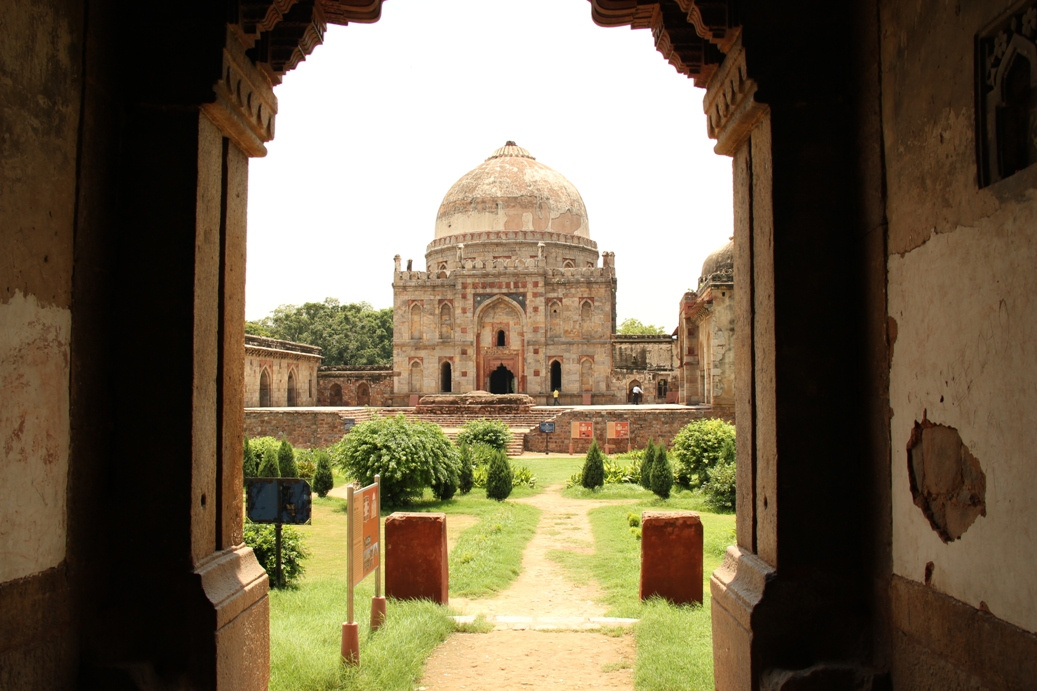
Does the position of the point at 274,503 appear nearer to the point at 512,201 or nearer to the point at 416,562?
the point at 416,562

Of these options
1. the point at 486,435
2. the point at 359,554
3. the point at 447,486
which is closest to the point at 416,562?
the point at 359,554

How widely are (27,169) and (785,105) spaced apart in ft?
7.99

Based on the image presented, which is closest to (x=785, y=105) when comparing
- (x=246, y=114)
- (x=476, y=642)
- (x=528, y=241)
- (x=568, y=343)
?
(x=246, y=114)

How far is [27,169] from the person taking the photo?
8.17 ft

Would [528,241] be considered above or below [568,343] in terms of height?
above

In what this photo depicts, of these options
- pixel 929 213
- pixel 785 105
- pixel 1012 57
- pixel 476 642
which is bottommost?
pixel 476 642

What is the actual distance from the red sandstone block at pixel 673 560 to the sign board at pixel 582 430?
48.9 feet

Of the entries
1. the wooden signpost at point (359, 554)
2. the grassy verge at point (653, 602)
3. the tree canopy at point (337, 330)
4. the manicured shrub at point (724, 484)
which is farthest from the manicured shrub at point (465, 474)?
the tree canopy at point (337, 330)

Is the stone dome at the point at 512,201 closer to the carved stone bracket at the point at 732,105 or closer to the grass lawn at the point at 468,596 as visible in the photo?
the grass lawn at the point at 468,596

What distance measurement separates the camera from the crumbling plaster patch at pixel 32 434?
241 cm

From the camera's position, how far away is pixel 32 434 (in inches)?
99.3

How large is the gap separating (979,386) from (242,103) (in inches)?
105

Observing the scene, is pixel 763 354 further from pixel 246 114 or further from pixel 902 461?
pixel 246 114

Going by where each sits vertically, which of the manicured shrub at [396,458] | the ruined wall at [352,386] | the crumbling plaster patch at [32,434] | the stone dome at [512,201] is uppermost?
the stone dome at [512,201]
